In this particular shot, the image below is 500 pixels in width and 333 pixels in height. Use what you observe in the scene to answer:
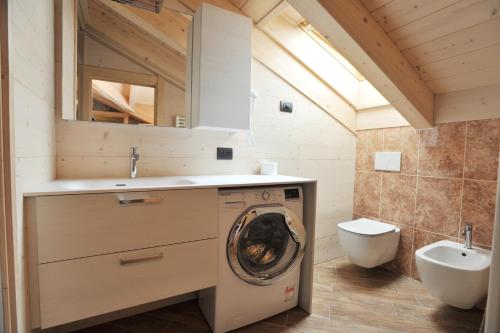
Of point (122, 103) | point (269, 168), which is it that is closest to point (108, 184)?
point (122, 103)

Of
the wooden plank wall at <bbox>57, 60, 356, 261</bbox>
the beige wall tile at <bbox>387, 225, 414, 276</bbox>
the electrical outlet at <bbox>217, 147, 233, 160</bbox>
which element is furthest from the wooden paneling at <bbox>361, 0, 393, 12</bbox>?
the beige wall tile at <bbox>387, 225, 414, 276</bbox>

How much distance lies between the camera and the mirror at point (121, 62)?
1.47m

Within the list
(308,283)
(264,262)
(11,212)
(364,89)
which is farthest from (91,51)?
(364,89)

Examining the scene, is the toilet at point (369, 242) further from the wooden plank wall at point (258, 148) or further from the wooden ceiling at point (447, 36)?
the wooden ceiling at point (447, 36)

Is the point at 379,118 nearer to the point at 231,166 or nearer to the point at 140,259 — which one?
the point at 231,166

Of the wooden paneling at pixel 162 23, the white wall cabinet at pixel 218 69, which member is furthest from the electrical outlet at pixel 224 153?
the wooden paneling at pixel 162 23

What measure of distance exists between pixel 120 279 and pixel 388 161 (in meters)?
2.34

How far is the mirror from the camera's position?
1.47 m

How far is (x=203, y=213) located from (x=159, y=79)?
1026 mm

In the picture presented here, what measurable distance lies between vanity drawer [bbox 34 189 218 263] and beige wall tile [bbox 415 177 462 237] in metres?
1.83

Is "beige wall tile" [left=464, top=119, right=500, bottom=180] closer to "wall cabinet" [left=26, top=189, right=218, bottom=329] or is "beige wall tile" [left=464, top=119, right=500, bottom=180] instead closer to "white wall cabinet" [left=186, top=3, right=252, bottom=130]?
"white wall cabinet" [left=186, top=3, right=252, bottom=130]

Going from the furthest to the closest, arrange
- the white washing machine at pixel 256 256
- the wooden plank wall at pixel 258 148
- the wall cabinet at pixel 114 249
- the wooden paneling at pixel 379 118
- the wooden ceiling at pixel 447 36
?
the wooden paneling at pixel 379 118
the wooden plank wall at pixel 258 148
the white washing machine at pixel 256 256
the wooden ceiling at pixel 447 36
the wall cabinet at pixel 114 249

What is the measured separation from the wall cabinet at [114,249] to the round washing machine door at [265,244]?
0.15 metres

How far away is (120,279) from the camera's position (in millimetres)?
1165
